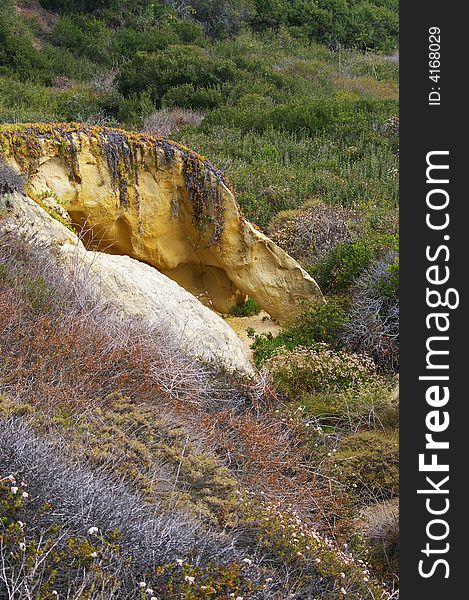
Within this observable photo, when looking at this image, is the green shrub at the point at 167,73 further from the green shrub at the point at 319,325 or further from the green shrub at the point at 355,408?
the green shrub at the point at 355,408

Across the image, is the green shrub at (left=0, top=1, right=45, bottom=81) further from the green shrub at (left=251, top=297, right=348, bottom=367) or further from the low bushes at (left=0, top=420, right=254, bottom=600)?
the low bushes at (left=0, top=420, right=254, bottom=600)

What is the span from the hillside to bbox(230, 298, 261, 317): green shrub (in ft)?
0.07

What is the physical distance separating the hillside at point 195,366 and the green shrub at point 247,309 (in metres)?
0.02

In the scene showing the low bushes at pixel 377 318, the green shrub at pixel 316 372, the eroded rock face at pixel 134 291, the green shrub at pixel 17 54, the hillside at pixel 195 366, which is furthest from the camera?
the green shrub at pixel 17 54

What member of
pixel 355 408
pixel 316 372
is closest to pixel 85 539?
pixel 355 408

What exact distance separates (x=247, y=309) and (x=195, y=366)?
12.7 feet

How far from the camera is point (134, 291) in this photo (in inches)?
268

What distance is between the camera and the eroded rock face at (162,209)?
7809 mm

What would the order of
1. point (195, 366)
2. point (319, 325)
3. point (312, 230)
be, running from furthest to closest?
1. point (312, 230)
2. point (319, 325)
3. point (195, 366)

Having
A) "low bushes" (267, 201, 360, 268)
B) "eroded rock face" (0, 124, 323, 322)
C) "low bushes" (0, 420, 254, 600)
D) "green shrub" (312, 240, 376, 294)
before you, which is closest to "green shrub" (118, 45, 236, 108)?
"low bushes" (267, 201, 360, 268)

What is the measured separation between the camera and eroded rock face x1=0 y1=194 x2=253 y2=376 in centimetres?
641

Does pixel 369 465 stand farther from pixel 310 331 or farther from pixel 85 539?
pixel 310 331

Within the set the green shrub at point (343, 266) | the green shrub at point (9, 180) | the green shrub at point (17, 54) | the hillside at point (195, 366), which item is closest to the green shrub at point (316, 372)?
the hillside at point (195, 366)

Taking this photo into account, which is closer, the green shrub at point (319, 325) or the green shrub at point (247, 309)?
the green shrub at point (319, 325)
